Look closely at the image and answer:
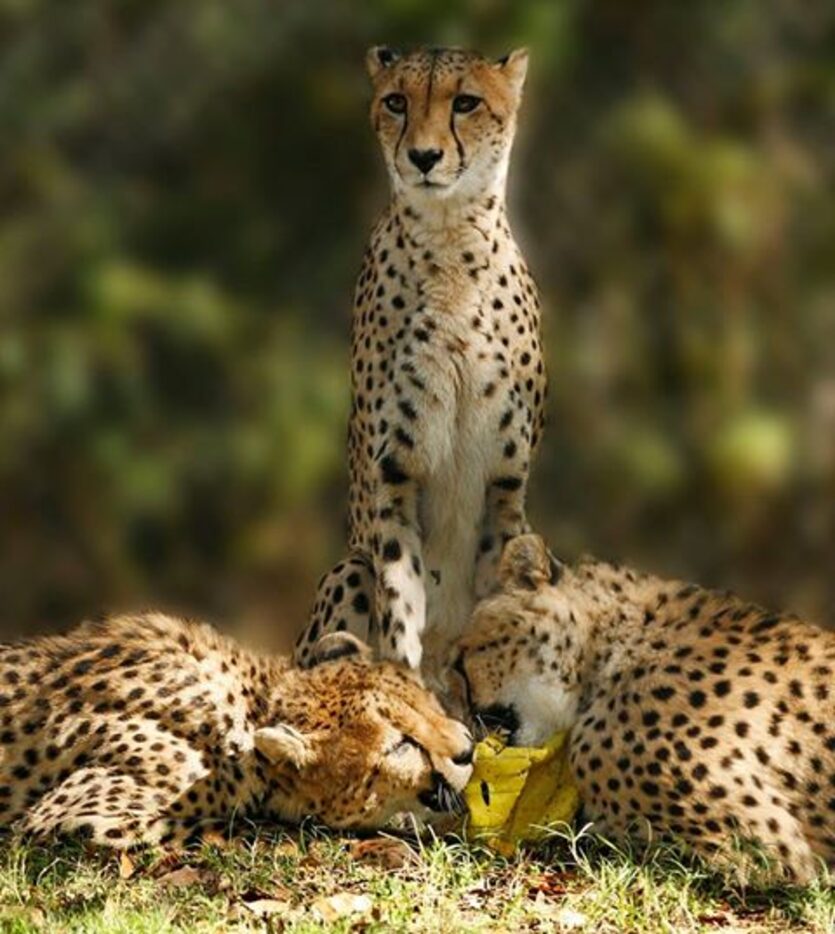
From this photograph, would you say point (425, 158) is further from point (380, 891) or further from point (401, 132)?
point (380, 891)

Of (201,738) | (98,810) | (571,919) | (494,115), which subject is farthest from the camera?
(494,115)

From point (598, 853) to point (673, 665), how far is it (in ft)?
1.37

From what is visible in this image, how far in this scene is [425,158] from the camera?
554 centimetres

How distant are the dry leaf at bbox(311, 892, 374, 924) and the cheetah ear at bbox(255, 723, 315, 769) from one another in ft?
1.52

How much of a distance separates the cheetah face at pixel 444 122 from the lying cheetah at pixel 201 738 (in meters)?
1.08

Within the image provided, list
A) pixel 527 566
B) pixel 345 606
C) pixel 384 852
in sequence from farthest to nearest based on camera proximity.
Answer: pixel 345 606
pixel 527 566
pixel 384 852

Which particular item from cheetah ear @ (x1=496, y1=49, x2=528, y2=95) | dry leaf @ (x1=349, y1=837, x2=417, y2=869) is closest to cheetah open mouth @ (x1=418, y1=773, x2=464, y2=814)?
dry leaf @ (x1=349, y1=837, x2=417, y2=869)

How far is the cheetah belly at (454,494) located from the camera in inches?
223

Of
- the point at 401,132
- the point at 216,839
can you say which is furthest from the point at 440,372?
the point at 216,839

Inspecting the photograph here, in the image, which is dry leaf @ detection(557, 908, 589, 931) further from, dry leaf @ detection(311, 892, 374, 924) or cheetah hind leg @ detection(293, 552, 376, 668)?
cheetah hind leg @ detection(293, 552, 376, 668)

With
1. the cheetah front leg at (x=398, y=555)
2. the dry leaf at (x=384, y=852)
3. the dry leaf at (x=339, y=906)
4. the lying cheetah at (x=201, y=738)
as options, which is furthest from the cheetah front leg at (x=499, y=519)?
the dry leaf at (x=339, y=906)

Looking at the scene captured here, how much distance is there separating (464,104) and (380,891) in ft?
6.25

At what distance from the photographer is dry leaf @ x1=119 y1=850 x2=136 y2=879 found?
4680 mm

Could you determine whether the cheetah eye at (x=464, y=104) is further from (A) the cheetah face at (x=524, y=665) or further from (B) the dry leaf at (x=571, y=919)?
(B) the dry leaf at (x=571, y=919)
